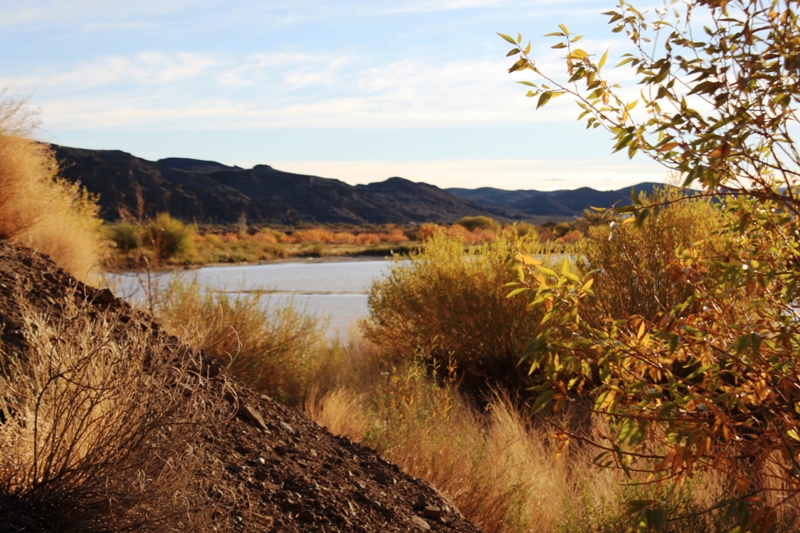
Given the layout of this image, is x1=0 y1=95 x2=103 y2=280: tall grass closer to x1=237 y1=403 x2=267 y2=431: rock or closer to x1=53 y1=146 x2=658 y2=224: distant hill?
x1=237 y1=403 x2=267 y2=431: rock

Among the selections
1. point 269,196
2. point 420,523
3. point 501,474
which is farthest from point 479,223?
point 420,523

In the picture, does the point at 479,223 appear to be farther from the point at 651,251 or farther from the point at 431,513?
the point at 431,513

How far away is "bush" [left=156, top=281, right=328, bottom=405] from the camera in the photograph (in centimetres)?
658

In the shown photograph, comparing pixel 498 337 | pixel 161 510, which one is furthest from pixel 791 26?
pixel 498 337

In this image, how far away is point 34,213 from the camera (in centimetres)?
768

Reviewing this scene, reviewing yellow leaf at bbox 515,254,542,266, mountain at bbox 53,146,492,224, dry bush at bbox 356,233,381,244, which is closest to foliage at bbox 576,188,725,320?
yellow leaf at bbox 515,254,542,266

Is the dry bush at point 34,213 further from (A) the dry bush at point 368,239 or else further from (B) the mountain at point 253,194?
(B) the mountain at point 253,194

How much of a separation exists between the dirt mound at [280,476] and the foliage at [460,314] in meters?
3.33

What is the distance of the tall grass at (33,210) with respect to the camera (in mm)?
7445

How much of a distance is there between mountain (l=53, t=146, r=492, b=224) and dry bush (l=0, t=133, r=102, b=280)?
3593 cm

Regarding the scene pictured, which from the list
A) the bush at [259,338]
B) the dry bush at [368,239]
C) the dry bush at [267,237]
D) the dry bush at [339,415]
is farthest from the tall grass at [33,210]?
the dry bush at [368,239]

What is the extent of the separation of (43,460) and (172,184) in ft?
170

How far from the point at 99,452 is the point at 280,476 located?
108cm

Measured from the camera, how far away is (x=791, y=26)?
2414mm
